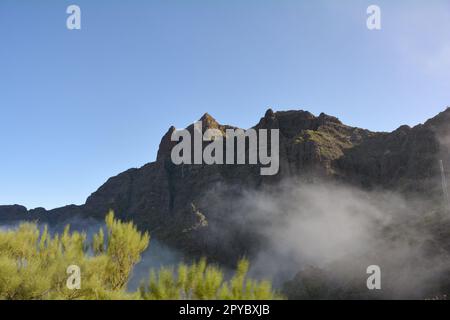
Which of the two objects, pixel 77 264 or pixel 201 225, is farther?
pixel 201 225

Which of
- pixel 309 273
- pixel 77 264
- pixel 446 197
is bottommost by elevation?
pixel 309 273

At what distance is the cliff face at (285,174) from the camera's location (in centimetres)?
9938

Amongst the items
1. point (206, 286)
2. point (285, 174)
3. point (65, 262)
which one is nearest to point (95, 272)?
point (65, 262)

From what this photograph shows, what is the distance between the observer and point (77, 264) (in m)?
17.7

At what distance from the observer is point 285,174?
117 m

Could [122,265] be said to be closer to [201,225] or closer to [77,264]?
[77,264]

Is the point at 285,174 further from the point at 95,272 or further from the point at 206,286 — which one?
the point at 206,286

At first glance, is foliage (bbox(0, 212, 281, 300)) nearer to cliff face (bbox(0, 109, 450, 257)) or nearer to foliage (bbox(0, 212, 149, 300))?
foliage (bbox(0, 212, 149, 300))

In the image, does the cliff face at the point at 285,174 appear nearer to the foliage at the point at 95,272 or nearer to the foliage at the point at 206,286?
the foliage at the point at 95,272
